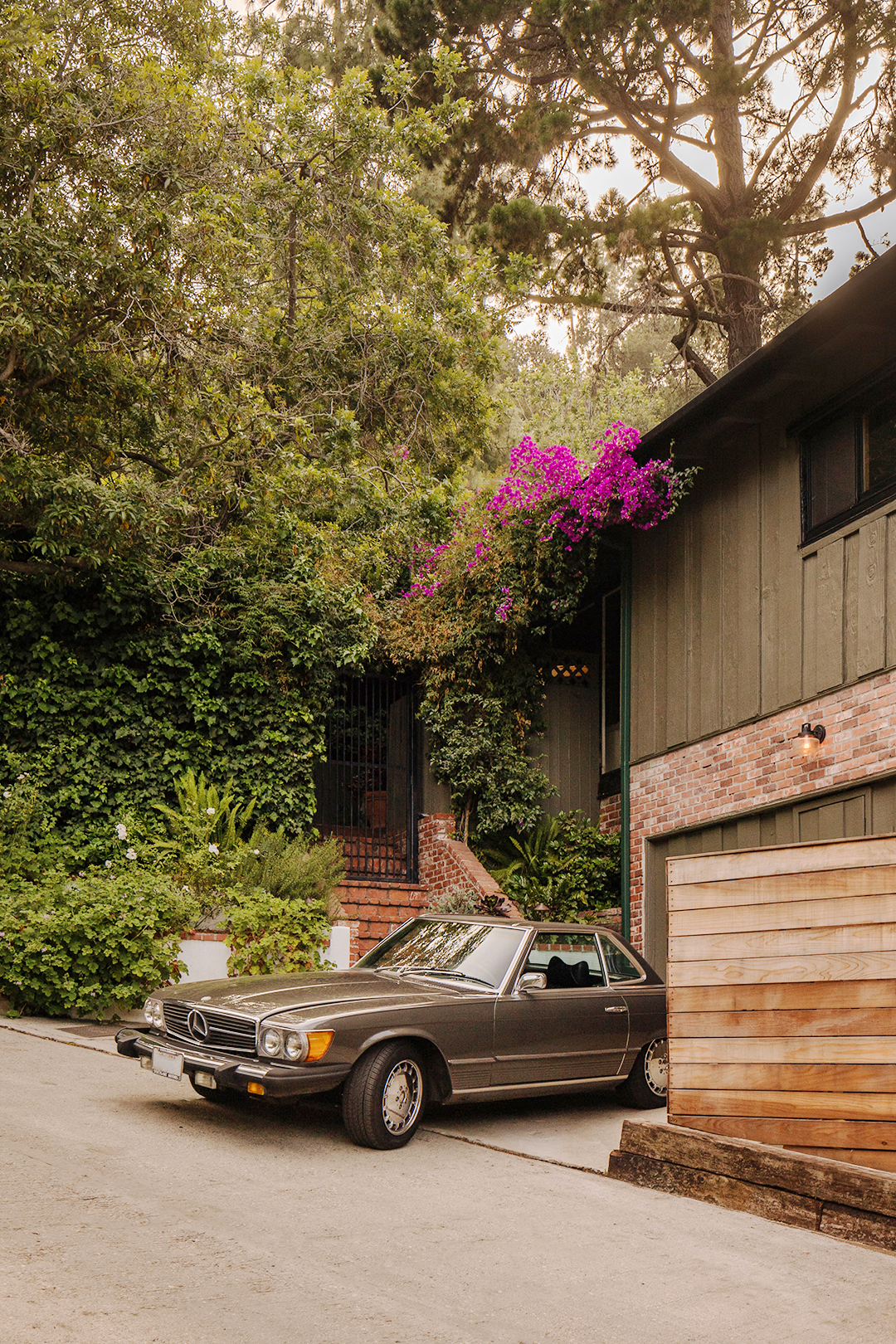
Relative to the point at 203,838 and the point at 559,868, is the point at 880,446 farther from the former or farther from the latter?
the point at 203,838

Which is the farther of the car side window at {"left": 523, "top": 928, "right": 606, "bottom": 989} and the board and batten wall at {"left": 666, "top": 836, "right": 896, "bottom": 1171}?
the car side window at {"left": 523, "top": 928, "right": 606, "bottom": 989}

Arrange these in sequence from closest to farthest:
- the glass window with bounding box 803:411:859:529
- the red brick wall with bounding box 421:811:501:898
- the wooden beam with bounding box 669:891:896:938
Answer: the wooden beam with bounding box 669:891:896:938, the glass window with bounding box 803:411:859:529, the red brick wall with bounding box 421:811:501:898

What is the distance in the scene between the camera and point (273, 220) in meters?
14.9

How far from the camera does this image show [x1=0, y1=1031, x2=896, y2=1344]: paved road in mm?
3602

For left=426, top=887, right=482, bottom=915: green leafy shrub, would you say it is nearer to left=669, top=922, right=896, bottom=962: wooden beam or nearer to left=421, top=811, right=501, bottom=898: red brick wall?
left=421, top=811, right=501, bottom=898: red brick wall

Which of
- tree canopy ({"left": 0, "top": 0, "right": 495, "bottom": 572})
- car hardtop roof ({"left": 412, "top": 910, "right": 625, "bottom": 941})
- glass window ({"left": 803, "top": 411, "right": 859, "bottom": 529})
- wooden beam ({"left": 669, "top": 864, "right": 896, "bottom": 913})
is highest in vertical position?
tree canopy ({"left": 0, "top": 0, "right": 495, "bottom": 572})

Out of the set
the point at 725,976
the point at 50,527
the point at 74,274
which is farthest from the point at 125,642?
the point at 725,976

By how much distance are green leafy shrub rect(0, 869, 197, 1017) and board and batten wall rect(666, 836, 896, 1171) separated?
503cm

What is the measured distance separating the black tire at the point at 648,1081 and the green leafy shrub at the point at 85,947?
3940 mm

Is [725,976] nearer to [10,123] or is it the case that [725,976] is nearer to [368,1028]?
[368,1028]

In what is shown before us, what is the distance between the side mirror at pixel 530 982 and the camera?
6.93 m

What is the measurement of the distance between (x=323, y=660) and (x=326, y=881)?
3032mm

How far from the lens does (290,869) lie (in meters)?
11.2

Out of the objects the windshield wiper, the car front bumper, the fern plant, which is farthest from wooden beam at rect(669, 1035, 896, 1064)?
the fern plant
